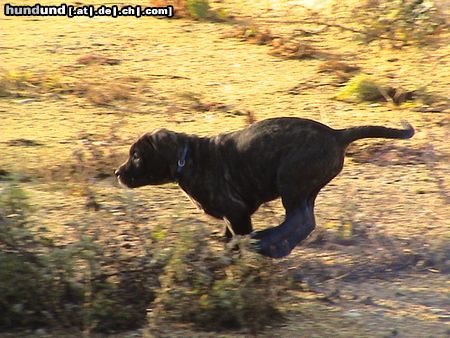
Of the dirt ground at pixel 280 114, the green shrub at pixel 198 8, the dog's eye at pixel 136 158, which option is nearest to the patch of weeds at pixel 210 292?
the dirt ground at pixel 280 114

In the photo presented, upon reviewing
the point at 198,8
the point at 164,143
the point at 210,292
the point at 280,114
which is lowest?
the point at 210,292

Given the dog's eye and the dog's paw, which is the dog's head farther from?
the dog's paw

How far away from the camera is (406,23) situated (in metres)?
12.0

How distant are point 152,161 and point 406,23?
17.9ft

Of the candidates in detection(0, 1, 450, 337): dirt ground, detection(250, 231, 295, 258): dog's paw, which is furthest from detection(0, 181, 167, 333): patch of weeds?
detection(250, 231, 295, 258): dog's paw

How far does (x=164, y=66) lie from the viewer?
11586 mm

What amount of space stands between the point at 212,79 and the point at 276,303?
5124 millimetres

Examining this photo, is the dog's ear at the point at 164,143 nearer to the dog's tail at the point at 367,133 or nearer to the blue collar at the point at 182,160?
the blue collar at the point at 182,160

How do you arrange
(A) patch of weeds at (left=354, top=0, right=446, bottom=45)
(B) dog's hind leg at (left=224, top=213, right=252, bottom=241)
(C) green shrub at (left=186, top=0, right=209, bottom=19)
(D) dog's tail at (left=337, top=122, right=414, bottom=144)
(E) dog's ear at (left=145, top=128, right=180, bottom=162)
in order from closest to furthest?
(D) dog's tail at (left=337, top=122, right=414, bottom=144) → (B) dog's hind leg at (left=224, top=213, right=252, bottom=241) → (E) dog's ear at (left=145, top=128, right=180, bottom=162) → (A) patch of weeds at (left=354, top=0, right=446, bottom=45) → (C) green shrub at (left=186, top=0, right=209, bottom=19)

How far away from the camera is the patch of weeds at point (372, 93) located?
10453mm

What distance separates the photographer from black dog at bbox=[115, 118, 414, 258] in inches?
265

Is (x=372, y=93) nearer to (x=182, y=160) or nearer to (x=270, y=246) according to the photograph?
(x=182, y=160)

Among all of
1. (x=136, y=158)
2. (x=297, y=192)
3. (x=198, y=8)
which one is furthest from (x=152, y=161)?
(x=198, y=8)

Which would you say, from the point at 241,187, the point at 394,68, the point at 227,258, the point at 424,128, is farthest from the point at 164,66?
the point at 227,258
